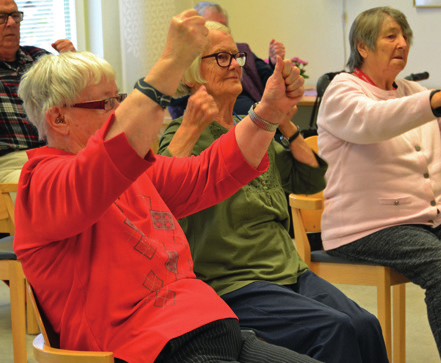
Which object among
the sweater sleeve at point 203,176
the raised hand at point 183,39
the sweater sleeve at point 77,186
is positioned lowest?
the sweater sleeve at point 203,176

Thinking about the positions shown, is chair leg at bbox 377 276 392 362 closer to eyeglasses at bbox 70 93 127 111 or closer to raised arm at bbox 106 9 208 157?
eyeglasses at bbox 70 93 127 111

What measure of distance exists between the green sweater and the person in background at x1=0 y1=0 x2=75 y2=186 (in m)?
1.56

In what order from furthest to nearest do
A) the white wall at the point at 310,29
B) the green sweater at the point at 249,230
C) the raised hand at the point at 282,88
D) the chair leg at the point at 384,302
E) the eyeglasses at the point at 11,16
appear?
the white wall at the point at 310,29 < the eyeglasses at the point at 11,16 < the chair leg at the point at 384,302 < the green sweater at the point at 249,230 < the raised hand at the point at 282,88

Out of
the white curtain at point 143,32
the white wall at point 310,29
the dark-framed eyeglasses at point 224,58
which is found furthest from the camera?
the white wall at point 310,29

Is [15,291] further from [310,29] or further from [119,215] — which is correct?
[310,29]

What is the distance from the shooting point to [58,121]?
4.17 feet

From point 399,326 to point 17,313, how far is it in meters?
1.38

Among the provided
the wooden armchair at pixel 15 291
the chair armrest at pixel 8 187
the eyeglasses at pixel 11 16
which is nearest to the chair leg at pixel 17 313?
the wooden armchair at pixel 15 291

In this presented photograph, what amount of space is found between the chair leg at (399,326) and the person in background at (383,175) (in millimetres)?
313

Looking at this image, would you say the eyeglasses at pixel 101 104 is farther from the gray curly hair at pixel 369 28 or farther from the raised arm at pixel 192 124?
the gray curly hair at pixel 369 28

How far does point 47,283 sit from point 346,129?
4.11ft

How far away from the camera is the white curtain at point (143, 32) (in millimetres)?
4352

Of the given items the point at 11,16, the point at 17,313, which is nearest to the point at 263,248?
the point at 17,313

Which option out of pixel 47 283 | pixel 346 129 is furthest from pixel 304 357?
pixel 346 129
